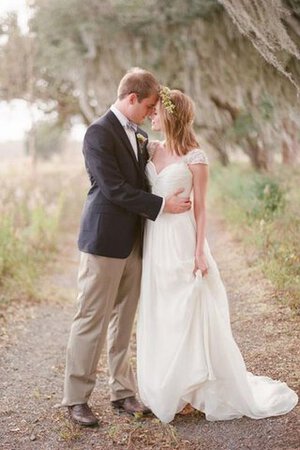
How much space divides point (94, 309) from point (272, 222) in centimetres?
419

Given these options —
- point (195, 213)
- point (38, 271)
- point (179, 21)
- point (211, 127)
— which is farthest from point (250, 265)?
point (211, 127)

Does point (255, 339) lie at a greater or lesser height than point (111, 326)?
lesser

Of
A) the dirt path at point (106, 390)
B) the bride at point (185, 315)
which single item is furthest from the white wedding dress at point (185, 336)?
the dirt path at point (106, 390)

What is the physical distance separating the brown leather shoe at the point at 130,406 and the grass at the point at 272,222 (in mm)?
1660

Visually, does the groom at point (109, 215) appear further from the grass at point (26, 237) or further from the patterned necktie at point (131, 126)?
the grass at point (26, 237)

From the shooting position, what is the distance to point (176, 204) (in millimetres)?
3742

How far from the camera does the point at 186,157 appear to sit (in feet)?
12.5

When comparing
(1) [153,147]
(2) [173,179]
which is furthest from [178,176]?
(1) [153,147]

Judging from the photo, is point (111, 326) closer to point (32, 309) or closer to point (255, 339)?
point (255, 339)

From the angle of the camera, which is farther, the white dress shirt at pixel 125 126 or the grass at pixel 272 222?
the grass at pixel 272 222

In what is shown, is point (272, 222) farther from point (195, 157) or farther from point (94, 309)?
point (94, 309)

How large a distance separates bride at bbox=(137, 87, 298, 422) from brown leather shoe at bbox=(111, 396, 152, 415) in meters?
0.16

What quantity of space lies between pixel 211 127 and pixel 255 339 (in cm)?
1020

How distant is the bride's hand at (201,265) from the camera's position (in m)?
3.75
